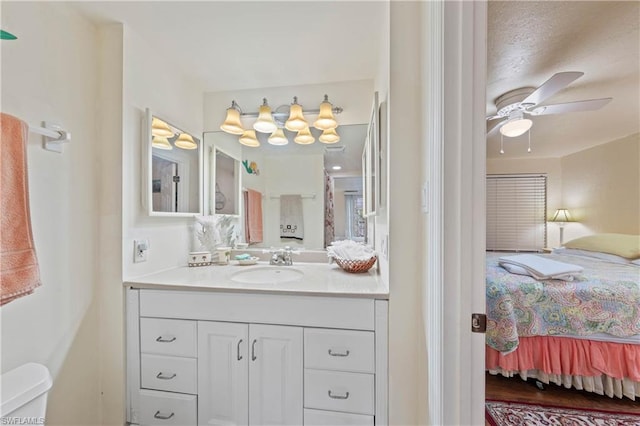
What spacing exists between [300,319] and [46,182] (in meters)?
1.24

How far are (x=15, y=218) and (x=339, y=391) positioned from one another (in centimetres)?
139

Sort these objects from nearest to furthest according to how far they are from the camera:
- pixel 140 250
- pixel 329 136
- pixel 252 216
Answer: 1. pixel 140 250
2. pixel 329 136
3. pixel 252 216

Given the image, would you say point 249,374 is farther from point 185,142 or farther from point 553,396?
point 553,396

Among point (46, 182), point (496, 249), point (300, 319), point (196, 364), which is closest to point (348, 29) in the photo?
point (300, 319)

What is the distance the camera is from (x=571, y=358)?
1.67 metres

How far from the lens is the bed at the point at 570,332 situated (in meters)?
1.61

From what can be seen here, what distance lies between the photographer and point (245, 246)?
6.28ft

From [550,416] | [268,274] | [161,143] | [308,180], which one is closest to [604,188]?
[550,416]

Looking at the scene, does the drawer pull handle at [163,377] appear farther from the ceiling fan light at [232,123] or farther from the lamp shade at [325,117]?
the lamp shade at [325,117]

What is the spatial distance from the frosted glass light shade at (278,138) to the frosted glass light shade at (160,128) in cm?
65

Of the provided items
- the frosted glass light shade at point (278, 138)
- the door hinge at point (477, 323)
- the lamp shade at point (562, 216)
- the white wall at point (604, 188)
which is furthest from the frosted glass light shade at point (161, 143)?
the lamp shade at point (562, 216)

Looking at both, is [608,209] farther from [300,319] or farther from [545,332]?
[300,319]

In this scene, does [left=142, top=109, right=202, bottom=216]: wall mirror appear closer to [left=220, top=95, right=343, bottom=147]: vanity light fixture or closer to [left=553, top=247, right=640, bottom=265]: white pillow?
[left=220, top=95, right=343, bottom=147]: vanity light fixture

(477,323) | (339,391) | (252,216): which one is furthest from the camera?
(252,216)
